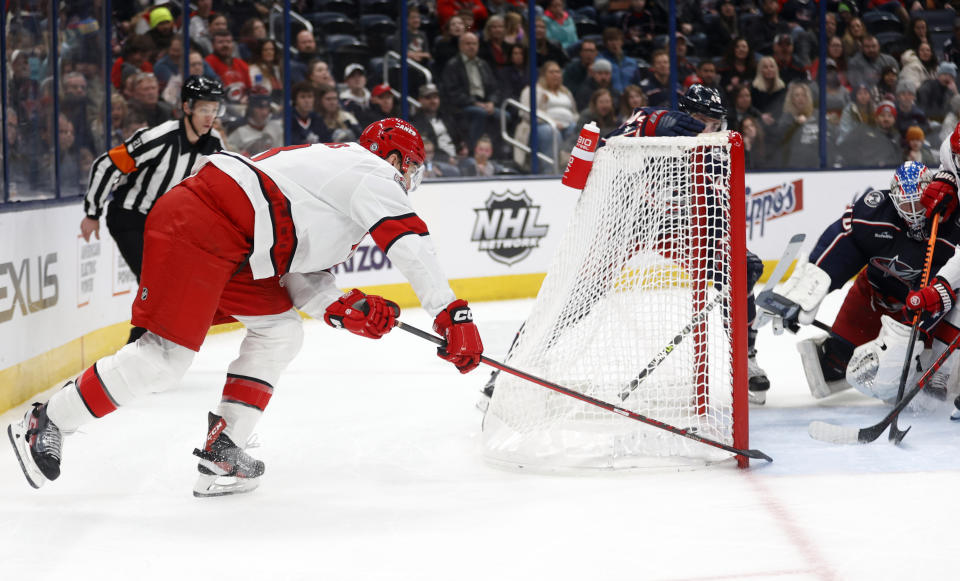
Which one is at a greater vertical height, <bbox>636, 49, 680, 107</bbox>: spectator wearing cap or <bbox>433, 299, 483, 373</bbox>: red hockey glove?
<bbox>433, 299, 483, 373</bbox>: red hockey glove

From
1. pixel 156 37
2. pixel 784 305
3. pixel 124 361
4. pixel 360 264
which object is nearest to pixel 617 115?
pixel 360 264

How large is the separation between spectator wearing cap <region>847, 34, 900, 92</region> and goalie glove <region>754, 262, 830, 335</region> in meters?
4.93

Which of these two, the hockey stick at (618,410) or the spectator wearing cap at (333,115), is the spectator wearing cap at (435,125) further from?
the hockey stick at (618,410)

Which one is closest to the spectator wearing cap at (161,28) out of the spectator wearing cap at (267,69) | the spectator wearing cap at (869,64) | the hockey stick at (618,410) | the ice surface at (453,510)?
the spectator wearing cap at (267,69)

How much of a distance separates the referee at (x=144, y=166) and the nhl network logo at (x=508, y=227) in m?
2.72

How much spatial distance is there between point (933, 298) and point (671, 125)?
961 millimetres

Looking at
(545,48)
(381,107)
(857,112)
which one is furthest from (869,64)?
(381,107)

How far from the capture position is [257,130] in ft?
19.1

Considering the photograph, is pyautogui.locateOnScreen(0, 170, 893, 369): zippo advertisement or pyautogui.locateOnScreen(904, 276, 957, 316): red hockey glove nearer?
pyautogui.locateOnScreen(904, 276, 957, 316): red hockey glove

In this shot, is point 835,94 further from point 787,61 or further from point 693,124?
point 693,124

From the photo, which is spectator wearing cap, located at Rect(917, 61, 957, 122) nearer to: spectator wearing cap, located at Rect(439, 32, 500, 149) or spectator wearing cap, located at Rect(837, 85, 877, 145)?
spectator wearing cap, located at Rect(837, 85, 877, 145)

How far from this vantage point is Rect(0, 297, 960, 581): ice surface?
2.09 meters

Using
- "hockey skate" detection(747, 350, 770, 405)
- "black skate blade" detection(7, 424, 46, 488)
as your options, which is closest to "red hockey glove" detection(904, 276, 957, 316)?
"hockey skate" detection(747, 350, 770, 405)

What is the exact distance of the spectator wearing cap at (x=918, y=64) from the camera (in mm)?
8203
